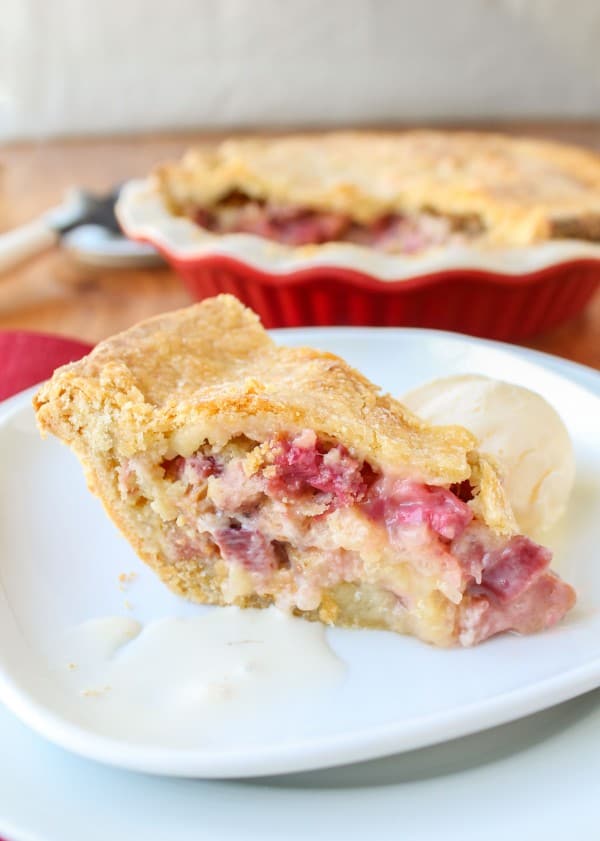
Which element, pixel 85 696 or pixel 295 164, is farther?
pixel 295 164

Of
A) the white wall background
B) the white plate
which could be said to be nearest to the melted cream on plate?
the white plate

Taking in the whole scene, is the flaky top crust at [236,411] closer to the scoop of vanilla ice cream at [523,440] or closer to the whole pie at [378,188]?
A: the scoop of vanilla ice cream at [523,440]

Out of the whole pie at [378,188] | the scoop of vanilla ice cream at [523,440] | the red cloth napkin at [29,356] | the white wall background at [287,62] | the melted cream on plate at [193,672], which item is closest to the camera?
the melted cream on plate at [193,672]

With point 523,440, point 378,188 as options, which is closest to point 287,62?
point 378,188

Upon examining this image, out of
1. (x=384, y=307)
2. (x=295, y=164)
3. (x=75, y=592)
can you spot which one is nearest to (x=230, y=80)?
(x=295, y=164)

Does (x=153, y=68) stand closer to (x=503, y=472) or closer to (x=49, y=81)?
(x=49, y=81)

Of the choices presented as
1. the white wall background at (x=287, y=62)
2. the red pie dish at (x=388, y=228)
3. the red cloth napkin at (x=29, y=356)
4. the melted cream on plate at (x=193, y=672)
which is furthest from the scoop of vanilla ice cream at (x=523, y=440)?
the white wall background at (x=287, y=62)

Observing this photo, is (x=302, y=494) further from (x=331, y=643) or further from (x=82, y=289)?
(x=82, y=289)
